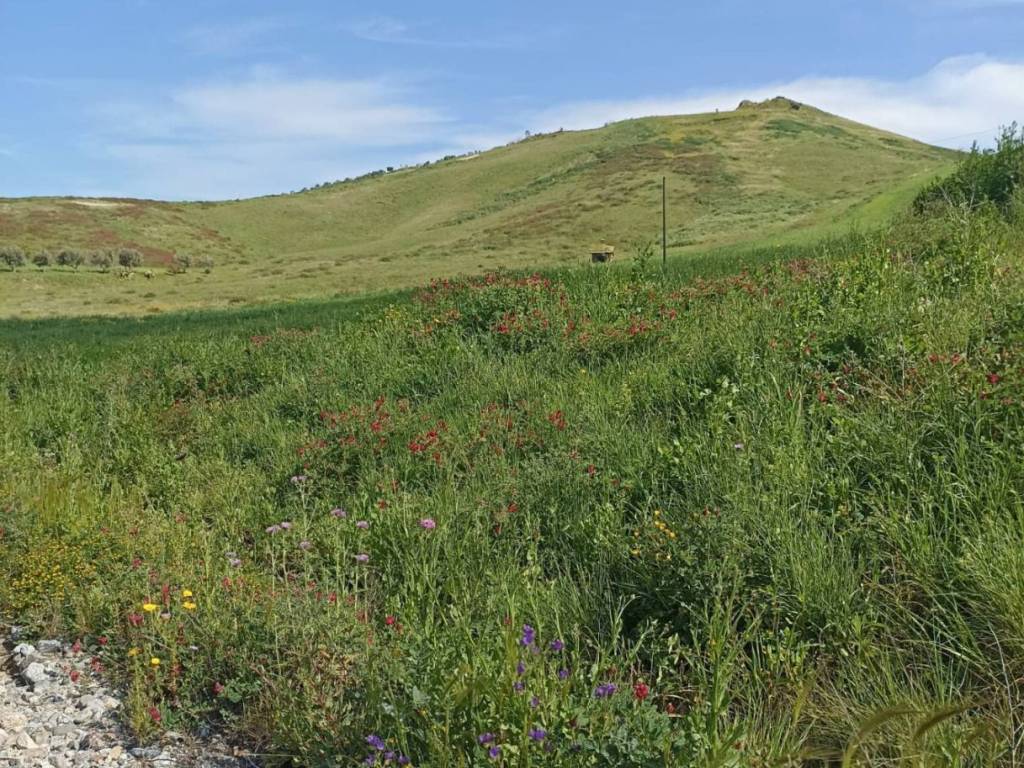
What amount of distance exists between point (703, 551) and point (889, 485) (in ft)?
3.45

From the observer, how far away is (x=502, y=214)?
68.4m

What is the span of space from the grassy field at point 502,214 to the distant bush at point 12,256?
494 cm

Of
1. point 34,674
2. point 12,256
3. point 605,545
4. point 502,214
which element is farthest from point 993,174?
point 12,256

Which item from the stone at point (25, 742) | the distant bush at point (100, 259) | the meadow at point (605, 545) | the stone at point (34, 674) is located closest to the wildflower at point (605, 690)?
the meadow at point (605, 545)

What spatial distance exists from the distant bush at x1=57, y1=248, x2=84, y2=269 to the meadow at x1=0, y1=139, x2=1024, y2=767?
184ft

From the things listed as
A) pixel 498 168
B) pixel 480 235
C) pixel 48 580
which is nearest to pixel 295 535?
pixel 48 580

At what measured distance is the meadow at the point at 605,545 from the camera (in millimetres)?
2611

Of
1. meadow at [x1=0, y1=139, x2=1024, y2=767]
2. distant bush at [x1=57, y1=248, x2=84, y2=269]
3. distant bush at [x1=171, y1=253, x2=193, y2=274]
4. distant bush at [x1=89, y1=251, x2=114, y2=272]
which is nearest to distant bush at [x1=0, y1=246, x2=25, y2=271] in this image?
distant bush at [x1=57, y1=248, x2=84, y2=269]

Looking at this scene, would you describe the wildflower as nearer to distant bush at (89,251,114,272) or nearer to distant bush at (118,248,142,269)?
distant bush at (89,251,114,272)

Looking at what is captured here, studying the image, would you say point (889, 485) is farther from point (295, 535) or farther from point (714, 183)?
point (714, 183)

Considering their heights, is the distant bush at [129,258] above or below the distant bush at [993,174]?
above

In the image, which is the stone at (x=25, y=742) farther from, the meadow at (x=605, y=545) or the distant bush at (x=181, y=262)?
the distant bush at (x=181, y=262)

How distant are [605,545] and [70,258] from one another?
64.0m

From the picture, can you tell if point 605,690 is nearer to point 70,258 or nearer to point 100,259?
point 100,259
